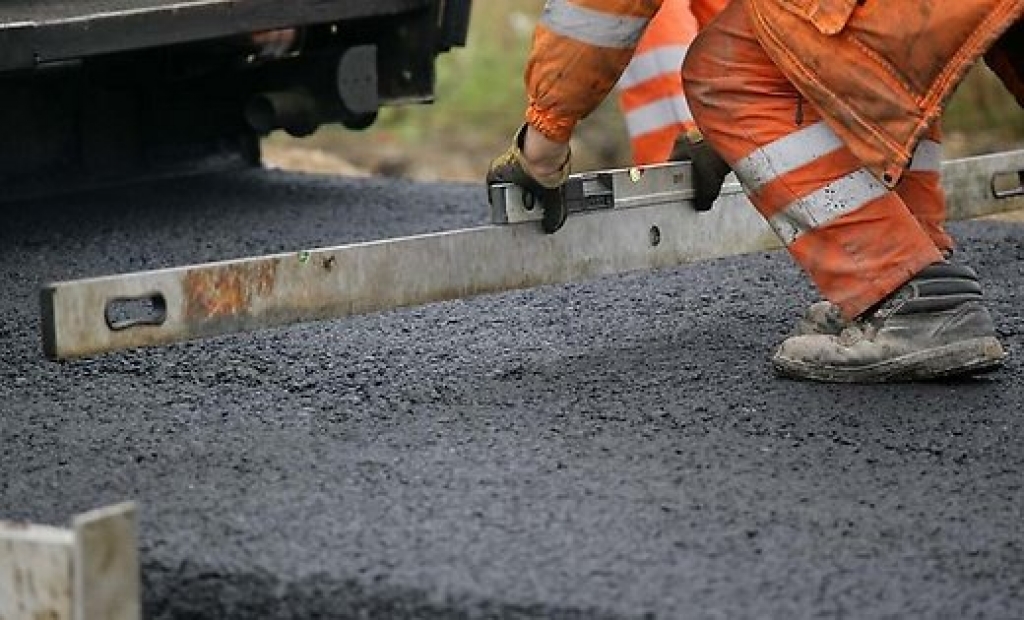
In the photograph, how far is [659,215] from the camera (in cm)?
403

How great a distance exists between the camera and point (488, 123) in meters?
9.54

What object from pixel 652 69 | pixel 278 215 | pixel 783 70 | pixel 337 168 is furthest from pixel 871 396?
pixel 337 168

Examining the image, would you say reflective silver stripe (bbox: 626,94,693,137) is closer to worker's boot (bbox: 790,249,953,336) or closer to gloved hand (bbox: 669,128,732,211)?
gloved hand (bbox: 669,128,732,211)

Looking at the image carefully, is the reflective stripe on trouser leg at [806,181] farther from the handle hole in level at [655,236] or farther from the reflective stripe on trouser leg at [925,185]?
the handle hole in level at [655,236]

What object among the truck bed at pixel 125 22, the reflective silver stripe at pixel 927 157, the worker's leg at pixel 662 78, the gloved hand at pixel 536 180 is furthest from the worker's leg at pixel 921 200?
the truck bed at pixel 125 22

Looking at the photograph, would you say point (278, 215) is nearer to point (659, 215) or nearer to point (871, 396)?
point (659, 215)

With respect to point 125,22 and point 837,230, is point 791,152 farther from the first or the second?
point 125,22

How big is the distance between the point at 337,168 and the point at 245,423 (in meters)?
3.56

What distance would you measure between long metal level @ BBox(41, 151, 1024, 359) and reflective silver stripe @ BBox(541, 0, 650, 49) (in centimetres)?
40

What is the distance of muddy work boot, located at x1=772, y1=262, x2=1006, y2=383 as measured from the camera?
357 centimetres

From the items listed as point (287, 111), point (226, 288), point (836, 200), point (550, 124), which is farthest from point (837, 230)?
point (287, 111)

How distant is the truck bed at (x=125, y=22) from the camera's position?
4.29 metres

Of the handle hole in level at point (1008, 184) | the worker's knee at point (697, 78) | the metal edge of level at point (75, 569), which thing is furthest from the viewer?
the handle hole in level at point (1008, 184)

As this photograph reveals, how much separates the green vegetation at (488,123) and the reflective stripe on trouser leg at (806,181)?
4408 mm
